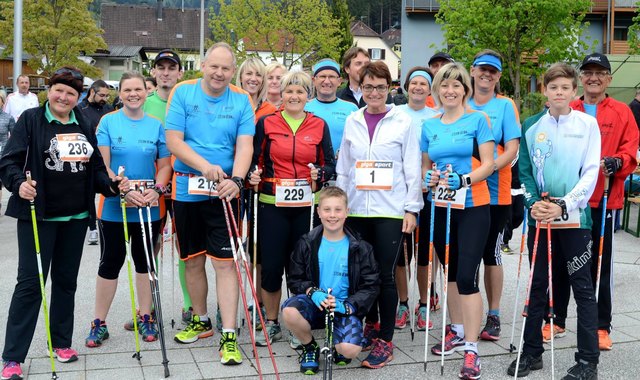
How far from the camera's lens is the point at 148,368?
4.78 m

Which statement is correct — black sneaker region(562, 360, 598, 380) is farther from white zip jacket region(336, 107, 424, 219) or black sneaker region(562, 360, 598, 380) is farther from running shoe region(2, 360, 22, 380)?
running shoe region(2, 360, 22, 380)

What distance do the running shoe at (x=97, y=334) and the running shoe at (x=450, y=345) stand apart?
2.39 metres

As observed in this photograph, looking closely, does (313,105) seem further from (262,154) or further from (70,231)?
(70,231)

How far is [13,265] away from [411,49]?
119 ft

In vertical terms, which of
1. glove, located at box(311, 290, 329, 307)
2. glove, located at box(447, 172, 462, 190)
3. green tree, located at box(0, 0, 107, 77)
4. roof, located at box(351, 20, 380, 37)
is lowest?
glove, located at box(311, 290, 329, 307)

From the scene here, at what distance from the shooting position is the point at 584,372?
4594 mm

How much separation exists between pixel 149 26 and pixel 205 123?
8587 centimetres

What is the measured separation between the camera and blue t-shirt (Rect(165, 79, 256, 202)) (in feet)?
16.5

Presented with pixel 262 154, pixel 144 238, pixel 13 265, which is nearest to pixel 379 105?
pixel 262 154

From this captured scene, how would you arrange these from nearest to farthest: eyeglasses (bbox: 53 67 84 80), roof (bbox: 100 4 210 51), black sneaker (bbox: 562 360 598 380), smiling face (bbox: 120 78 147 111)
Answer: black sneaker (bbox: 562 360 598 380)
eyeglasses (bbox: 53 67 84 80)
smiling face (bbox: 120 78 147 111)
roof (bbox: 100 4 210 51)

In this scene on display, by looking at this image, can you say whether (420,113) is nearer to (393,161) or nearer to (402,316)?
(393,161)

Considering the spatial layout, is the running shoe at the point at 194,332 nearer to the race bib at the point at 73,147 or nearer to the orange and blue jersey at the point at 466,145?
the race bib at the point at 73,147

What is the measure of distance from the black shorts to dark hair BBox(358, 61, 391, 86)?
4.15 feet

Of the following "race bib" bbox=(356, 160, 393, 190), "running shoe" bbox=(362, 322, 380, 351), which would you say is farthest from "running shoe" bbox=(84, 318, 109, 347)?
"race bib" bbox=(356, 160, 393, 190)
